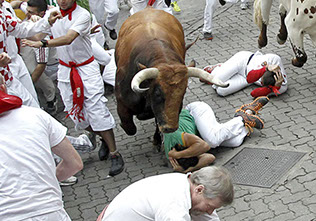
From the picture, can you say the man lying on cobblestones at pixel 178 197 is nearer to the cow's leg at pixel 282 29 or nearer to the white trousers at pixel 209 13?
the cow's leg at pixel 282 29

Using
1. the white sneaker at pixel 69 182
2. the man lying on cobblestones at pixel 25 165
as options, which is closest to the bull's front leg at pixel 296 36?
the white sneaker at pixel 69 182

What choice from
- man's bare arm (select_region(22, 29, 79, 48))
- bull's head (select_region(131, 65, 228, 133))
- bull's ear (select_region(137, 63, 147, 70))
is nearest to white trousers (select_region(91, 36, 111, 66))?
man's bare arm (select_region(22, 29, 79, 48))

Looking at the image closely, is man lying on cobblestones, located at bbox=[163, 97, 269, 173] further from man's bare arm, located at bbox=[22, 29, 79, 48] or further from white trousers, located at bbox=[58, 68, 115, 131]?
man's bare arm, located at bbox=[22, 29, 79, 48]

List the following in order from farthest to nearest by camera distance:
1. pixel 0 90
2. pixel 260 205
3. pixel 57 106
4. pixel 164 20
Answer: pixel 57 106, pixel 164 20, pixel 260 205, pixel 0 90

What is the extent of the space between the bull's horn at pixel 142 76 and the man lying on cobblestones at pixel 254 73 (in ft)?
8.05

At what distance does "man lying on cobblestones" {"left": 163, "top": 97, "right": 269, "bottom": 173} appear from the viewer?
21.4 ft

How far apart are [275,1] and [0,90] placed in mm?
9256

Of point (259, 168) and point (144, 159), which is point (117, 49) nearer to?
point (144, 159)

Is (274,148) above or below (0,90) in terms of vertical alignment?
below

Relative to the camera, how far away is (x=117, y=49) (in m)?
7.38

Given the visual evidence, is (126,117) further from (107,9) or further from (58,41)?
(107,9)

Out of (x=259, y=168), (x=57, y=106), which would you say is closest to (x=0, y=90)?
(x=259, y=168)

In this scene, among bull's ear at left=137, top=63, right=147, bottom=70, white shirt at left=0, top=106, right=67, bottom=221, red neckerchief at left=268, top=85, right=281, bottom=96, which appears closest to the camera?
white shirt at left=0, top=106, right=67, bottom=221

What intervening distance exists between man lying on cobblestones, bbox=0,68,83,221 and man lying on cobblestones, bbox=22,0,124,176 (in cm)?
307
